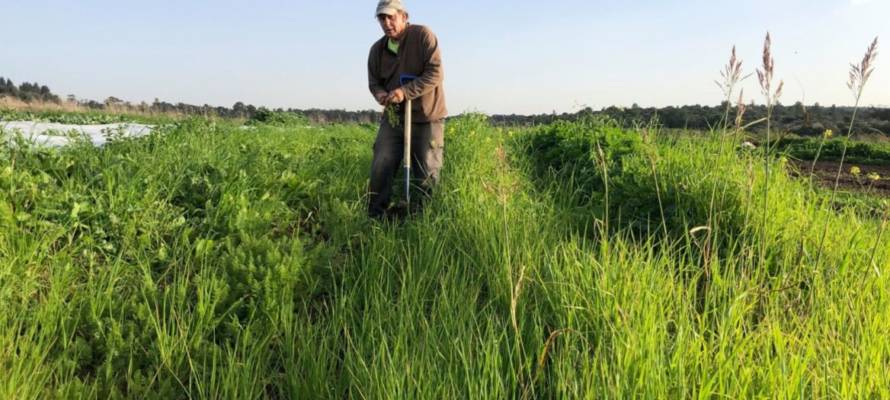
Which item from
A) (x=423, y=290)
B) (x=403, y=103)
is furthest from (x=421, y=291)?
(x=403, y=103)

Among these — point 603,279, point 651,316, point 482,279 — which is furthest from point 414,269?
point 651,316

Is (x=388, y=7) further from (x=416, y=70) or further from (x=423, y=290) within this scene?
(x=423, y=290)

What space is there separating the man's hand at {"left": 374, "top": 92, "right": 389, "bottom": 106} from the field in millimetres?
856

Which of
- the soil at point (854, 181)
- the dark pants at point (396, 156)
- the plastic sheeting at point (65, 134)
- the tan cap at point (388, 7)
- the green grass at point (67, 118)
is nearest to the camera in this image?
the plastic sheeting at point (65, 134)

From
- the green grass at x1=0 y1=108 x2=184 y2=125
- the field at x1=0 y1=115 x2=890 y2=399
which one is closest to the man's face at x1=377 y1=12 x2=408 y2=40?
the field at x1=0 y1=115 x2=890 y2=399

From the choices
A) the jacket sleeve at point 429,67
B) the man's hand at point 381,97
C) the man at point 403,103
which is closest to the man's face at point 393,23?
the man at point 403,103

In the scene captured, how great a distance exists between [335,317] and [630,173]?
2715 millimetres

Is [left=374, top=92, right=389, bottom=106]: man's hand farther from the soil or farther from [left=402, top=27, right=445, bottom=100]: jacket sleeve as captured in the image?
the soil

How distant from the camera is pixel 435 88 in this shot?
4.31 meters

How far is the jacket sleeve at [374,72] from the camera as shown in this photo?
173 inches

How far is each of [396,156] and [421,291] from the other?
2.21 m

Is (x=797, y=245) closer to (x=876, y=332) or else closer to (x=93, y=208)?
(x=876, y=332)

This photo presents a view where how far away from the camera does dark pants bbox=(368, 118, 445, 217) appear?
432 centimetres

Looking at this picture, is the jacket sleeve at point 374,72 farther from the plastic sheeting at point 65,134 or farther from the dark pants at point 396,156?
the plastic sheeting at point 65,134
